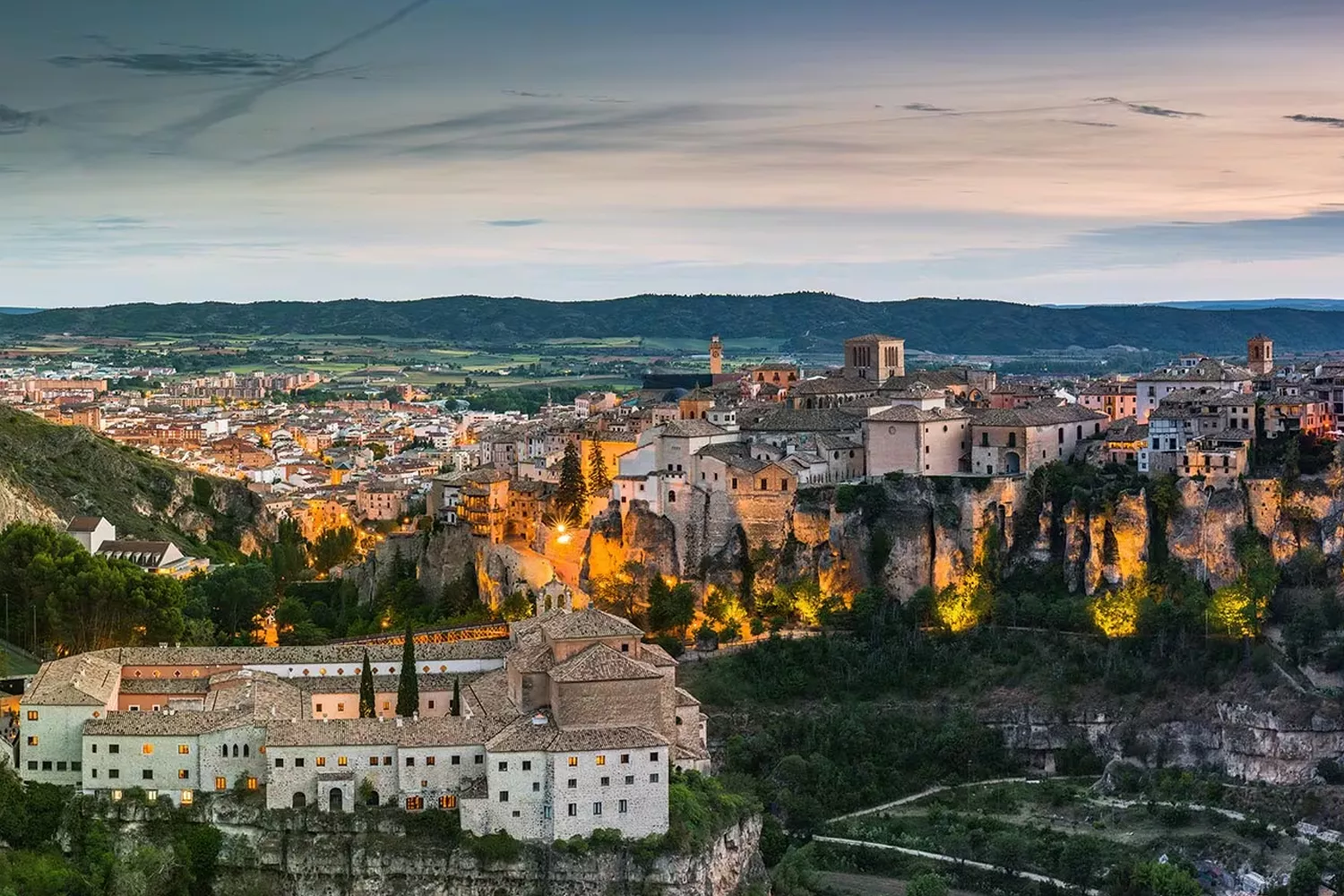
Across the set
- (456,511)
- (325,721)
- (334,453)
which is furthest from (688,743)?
(334,453)

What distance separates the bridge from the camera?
54625 mm

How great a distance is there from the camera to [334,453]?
11919 centimetres

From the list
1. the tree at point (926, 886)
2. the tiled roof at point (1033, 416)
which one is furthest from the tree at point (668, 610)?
the tree at point (926, 886)

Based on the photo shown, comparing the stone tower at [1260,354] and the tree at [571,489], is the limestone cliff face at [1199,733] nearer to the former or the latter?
the tree at [571,489]

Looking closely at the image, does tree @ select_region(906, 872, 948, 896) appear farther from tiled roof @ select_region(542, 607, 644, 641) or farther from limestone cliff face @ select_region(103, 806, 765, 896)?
tiled roof @ select_region(542, 607, 644, 641)

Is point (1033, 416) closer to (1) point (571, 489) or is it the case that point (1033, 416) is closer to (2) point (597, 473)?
(2) point (597, 473)

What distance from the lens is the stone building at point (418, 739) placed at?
39.4 meters

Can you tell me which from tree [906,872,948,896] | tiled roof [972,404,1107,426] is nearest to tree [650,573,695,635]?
tiled roof [972,404,1107,426]

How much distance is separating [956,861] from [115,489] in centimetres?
5158

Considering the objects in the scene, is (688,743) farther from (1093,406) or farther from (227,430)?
(227,430)

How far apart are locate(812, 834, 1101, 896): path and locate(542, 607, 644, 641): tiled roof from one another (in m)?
7.65

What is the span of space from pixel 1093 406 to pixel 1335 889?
32178mm

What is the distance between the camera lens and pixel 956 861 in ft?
154

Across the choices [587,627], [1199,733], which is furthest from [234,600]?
[1199,733]
